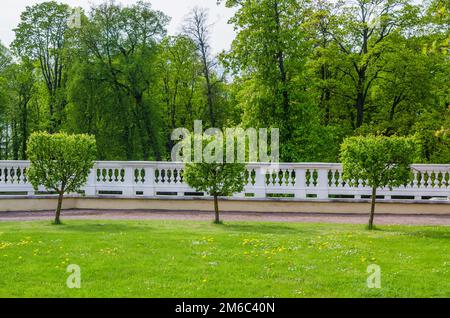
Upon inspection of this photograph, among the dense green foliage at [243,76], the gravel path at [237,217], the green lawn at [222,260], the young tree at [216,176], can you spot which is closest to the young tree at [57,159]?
the gravel path at [237,217]

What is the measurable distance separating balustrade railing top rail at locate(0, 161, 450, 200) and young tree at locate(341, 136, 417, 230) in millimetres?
3911

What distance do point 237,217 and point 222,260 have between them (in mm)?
7584

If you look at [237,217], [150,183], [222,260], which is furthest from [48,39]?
[222,260]

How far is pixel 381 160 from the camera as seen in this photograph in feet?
45.9

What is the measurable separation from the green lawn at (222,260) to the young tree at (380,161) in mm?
1405

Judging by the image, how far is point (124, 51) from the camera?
36.4 meters

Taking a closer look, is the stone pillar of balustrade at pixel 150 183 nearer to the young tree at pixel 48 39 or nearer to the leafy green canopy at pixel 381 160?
the leafy green canopy at pixel 381 160

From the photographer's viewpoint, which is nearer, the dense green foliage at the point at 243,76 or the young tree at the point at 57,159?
the young tree at the point at 57,159

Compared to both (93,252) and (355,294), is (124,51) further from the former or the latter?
(355,294)

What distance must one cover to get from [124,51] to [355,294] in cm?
3198

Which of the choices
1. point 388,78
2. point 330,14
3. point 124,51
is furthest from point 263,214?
point 124,51

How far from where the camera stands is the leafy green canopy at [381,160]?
45.8 feet

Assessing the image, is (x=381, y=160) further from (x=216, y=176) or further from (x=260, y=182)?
(x=260, y=182)

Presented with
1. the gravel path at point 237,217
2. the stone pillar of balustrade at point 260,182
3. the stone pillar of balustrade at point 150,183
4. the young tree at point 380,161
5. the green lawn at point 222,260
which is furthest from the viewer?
the stone pillar of balustrade at point 150,183
